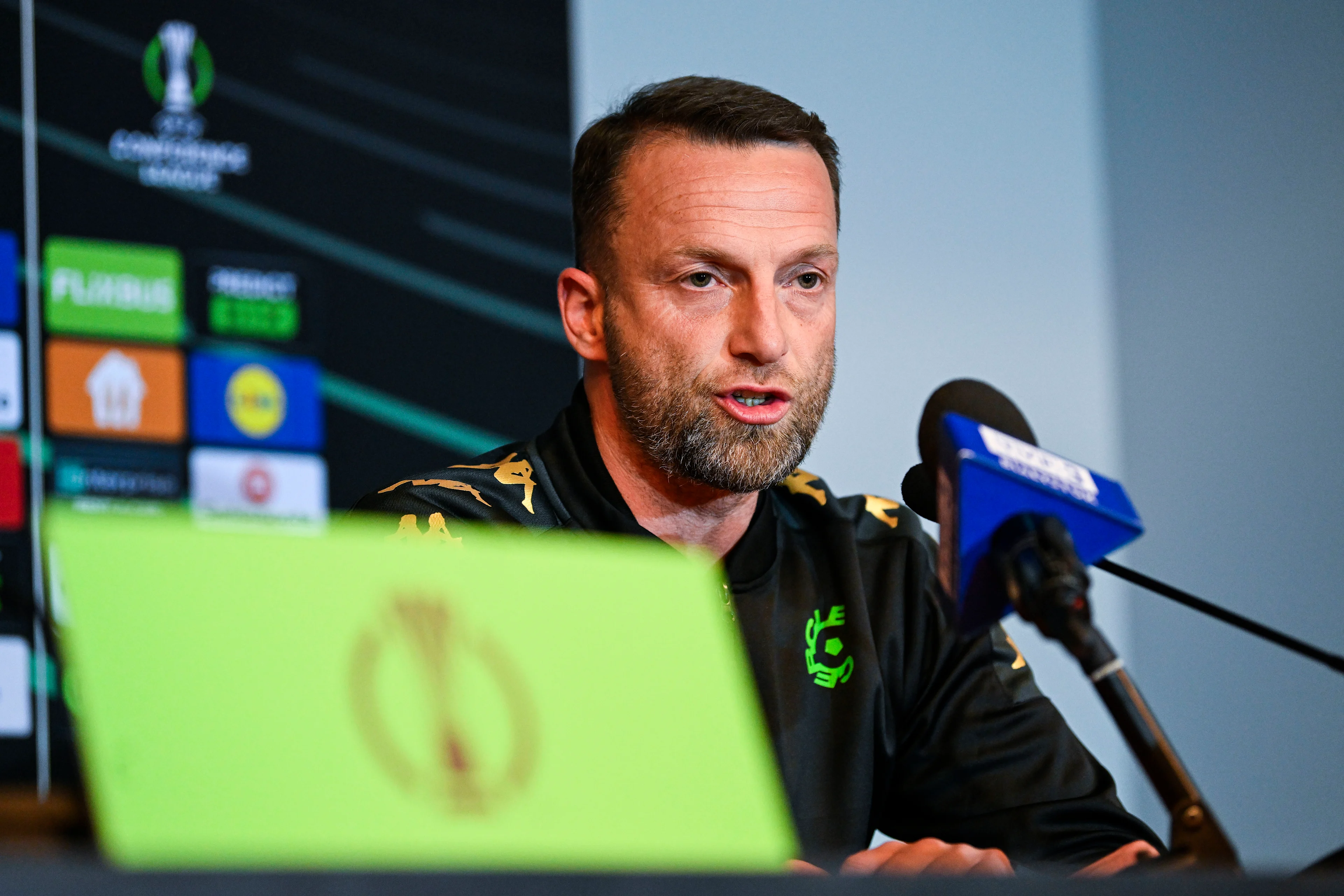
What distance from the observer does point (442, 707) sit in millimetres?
576

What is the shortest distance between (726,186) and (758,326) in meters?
0.18

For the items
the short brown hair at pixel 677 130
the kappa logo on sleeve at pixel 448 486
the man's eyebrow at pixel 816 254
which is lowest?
the kappa logo on sleeve at pixel 448 486

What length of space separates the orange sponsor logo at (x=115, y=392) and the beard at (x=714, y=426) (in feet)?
2.60

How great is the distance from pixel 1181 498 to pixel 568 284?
1.79 meters

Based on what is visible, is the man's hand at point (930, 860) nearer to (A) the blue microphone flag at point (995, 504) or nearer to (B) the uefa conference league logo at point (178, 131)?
(A) the blue microphone flag at point (995, 504)

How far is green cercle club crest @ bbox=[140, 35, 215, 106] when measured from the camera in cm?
221

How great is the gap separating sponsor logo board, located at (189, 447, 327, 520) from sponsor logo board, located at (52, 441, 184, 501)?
1.4 inches

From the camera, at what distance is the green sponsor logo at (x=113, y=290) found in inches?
82.8

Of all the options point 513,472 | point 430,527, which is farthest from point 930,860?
point 513,472

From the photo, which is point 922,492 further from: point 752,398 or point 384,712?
point 384,712

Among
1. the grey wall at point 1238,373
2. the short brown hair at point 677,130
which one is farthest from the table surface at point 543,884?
the grey wall at point 1238,373

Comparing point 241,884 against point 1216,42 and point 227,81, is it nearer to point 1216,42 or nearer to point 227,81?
point 227,81

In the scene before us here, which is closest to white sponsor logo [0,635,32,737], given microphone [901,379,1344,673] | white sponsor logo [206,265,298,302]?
white sponsor logo [206,265,298,302]

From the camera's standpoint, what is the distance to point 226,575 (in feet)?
1.93
